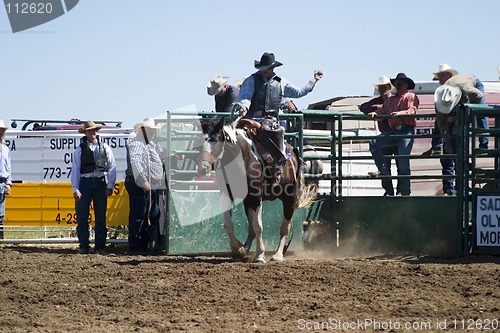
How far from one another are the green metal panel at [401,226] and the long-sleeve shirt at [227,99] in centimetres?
210

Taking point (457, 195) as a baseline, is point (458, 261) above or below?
below

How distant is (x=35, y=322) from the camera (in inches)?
273

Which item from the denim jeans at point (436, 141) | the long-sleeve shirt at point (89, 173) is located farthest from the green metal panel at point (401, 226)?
the long-sleeve shirt at point (89, 173)

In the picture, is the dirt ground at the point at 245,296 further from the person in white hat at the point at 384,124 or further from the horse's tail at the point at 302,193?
the person in white hat at the point at 384,124

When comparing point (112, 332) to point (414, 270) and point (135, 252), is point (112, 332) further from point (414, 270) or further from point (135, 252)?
point (135, 252)

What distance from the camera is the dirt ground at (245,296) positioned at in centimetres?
678

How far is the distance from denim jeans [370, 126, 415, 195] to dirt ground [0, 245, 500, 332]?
2.03m

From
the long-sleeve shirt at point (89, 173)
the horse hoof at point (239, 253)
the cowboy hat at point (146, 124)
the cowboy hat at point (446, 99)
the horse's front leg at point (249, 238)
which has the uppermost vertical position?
the cowboy hat at point (446, 99)

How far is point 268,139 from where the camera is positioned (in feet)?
33.9

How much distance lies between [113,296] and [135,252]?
423cm

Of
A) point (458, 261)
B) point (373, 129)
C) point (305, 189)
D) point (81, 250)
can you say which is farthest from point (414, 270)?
point (373, 129)

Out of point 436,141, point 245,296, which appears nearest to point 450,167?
point 436,141

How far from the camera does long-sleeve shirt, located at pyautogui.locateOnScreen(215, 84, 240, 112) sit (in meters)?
12.4

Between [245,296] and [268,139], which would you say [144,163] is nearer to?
[268,139]
